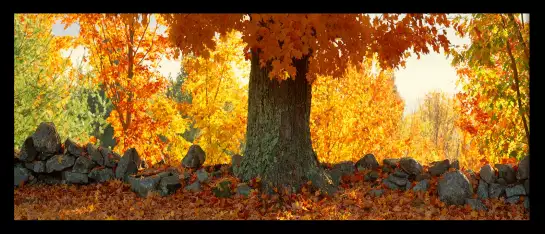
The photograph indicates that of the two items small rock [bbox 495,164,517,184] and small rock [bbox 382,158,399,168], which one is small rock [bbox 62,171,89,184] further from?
small rock [bbox 495,164,517,184]

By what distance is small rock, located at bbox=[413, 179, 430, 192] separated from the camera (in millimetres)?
9859

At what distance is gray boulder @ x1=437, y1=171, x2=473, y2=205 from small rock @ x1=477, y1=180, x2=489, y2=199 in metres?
0.34

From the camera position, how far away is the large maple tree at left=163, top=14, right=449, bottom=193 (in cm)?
770

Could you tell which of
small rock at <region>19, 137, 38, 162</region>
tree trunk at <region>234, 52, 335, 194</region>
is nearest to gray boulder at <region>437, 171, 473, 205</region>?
tree trunk at <region>234, 52, 335, 194</region>

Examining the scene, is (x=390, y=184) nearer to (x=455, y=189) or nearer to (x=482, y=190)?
(x=455, y=189)

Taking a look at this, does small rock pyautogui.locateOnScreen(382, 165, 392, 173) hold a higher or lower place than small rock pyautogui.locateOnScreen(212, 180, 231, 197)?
higher

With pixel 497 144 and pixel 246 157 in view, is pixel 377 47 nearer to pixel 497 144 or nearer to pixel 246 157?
pixel 246 157

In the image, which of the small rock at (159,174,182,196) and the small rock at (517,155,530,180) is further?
the small rock at (159,174,182,196)

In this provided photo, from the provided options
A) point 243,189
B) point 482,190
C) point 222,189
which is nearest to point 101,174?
point 222,189

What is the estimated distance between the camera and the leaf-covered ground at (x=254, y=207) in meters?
8.48

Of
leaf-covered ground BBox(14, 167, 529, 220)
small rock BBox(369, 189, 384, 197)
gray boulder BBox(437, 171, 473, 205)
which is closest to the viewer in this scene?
leaf-covered ground BBox(14, 167, 529, 220)

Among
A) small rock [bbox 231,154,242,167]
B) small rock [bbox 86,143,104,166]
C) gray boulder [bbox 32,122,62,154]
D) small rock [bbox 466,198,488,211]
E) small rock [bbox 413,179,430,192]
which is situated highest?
gray boulder [bbox 32,122,62,154]

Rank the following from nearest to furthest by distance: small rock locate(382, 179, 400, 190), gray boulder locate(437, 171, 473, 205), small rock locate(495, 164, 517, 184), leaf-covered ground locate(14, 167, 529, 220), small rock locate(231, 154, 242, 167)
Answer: leaf-covered ground locate(14, 167, 529, 220) < gray boulder locate(437, 171, 473, 205) < small rock locate(495, 164, 517, 184) < small rock locate(382, 179, 400, 190) < small rock locate(231, 154, 242, 167)
